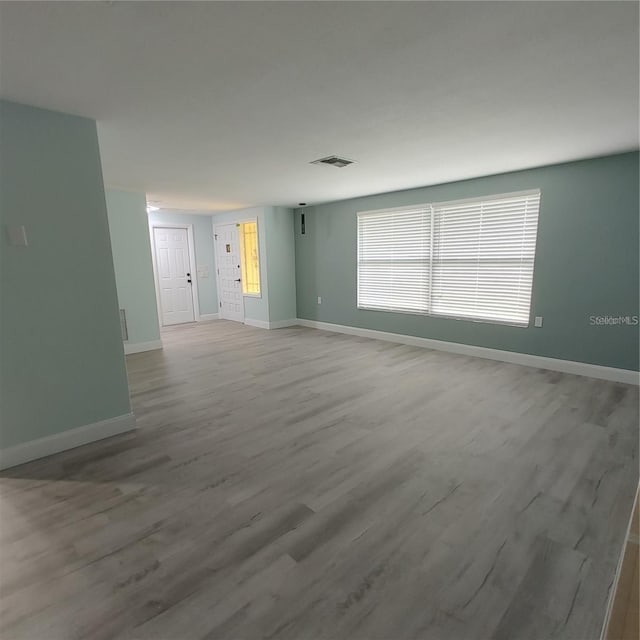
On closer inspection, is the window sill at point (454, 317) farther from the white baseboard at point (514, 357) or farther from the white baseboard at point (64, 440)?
the white baseboard at point (64, 440)

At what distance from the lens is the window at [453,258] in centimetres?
447

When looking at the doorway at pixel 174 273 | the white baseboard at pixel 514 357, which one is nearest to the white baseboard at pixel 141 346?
the doorway at pixel 174 273

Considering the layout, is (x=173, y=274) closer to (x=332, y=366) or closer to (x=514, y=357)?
(x=332, y=366)

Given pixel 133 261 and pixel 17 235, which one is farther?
pixel 133 261

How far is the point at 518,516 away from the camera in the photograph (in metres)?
1.96

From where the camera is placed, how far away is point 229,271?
26.3 ft

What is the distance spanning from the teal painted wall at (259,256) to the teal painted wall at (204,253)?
47cm

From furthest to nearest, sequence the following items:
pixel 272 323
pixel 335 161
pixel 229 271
Answer: pixel 229 271
pixel 272 323
pixel 335 161

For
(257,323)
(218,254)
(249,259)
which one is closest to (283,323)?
(257,323)

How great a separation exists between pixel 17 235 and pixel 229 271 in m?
5.68

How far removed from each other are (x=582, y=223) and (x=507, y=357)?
1772 mm

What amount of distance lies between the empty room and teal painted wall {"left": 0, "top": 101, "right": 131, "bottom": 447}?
1cm

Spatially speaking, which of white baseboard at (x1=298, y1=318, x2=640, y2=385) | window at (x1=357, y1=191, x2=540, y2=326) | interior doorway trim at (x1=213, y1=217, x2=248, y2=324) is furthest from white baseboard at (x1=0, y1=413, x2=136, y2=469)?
interior doorway trim at (x1=213, y1=217, x2=248, y2=324)

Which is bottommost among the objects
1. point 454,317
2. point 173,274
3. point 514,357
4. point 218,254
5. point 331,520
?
point 331,520
